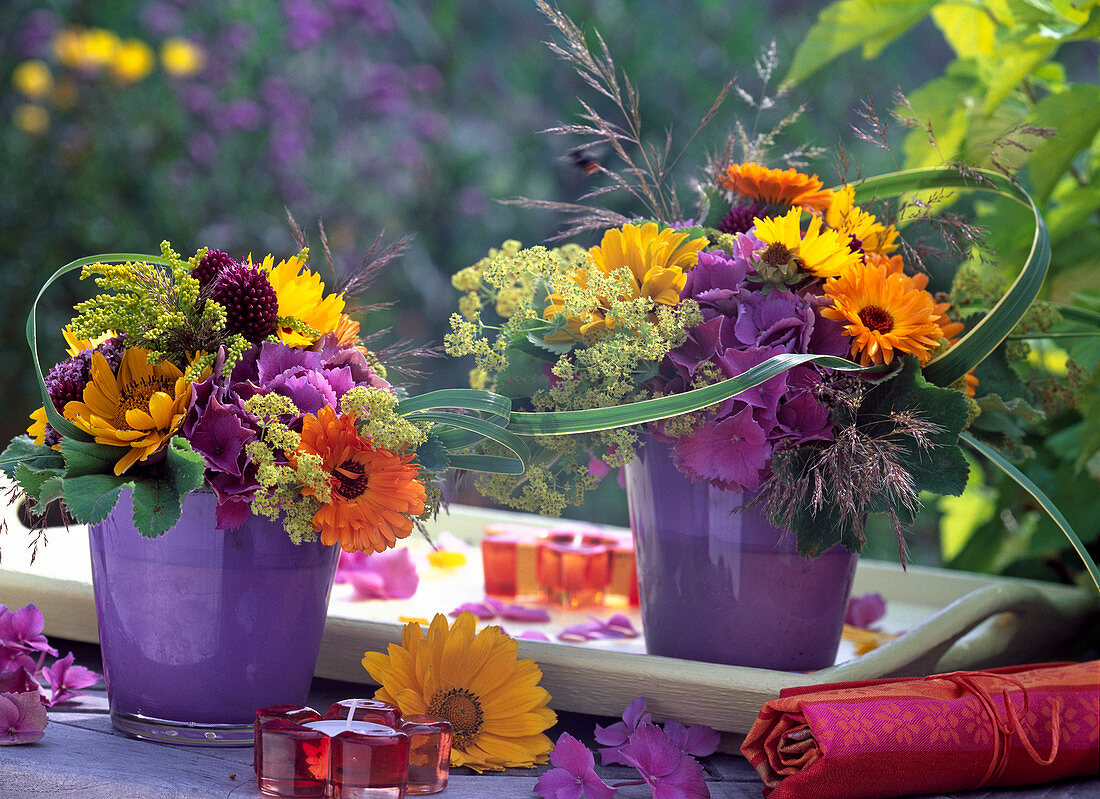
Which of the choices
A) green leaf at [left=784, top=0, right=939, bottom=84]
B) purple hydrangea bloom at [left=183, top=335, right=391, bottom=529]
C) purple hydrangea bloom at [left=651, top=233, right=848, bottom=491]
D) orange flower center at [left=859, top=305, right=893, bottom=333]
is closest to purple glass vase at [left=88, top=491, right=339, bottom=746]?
purple hydrangea bloom at [left=183, top=335, right=391, bottom=529]

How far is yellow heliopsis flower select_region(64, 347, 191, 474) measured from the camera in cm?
53

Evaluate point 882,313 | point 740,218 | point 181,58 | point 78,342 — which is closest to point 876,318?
point 882,313

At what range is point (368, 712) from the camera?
55 cm

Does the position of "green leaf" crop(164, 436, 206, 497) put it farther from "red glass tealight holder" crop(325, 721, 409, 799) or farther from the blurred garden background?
the blurred garden background

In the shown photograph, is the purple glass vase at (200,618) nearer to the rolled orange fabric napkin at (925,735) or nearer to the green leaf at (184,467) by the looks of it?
the green leaf at (184,467)

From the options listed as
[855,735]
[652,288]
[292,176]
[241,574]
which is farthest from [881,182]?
[292,176]

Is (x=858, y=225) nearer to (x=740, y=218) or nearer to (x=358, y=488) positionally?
(x=740, y=218)

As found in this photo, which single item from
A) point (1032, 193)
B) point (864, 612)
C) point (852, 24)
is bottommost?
point (864, 612)

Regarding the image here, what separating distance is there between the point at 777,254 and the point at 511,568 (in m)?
0.39

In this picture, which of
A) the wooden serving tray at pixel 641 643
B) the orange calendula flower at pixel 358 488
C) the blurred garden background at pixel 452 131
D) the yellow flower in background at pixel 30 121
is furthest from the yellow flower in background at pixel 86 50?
the orange calendula flower at pixel 358 488

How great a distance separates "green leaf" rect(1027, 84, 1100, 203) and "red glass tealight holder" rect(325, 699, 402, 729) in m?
0.69

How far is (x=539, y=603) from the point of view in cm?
90

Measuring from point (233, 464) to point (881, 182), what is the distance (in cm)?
49

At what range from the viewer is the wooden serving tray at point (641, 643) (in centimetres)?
63
